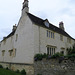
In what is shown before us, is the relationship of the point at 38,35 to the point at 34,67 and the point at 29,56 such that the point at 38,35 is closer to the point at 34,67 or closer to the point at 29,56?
the point at 29,56

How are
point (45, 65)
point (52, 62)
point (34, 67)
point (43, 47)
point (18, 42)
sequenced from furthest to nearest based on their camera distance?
1. point (18, 42)
2. point (43, 47)
3. point (34, 67)
4. point (45, 65)
5. point (52, 62)

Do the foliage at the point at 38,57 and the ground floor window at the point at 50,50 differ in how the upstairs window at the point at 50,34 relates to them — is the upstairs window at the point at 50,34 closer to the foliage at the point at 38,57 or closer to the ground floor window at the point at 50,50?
the ground floor window at the point at 50,50

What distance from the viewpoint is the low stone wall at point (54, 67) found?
8.55 meters

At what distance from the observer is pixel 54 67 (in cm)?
1003

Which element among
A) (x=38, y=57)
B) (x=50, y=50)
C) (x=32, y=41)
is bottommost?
(x=38, y=57)

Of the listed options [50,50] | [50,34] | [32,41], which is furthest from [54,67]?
[50,34]

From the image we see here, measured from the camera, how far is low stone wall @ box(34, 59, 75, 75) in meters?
8.55

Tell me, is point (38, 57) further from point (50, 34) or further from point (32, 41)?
point (50, 34)

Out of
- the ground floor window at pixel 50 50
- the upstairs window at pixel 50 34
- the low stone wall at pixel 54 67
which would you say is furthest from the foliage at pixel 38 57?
the upstairs window at pixel 50 34

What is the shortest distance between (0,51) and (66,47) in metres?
19.2

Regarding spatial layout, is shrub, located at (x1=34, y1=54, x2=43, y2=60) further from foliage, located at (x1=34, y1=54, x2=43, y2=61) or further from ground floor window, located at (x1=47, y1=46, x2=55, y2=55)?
ground floor window, located at (x1=47, y1=46, x2=55, y2=55)

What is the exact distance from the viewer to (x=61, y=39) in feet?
64.3

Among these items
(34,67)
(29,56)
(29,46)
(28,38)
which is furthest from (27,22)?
(34,67)

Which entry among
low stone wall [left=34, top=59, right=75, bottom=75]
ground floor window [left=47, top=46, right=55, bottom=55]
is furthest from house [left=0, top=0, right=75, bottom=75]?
low stone wall [left=34, top=59, right=75, bottom=75]
